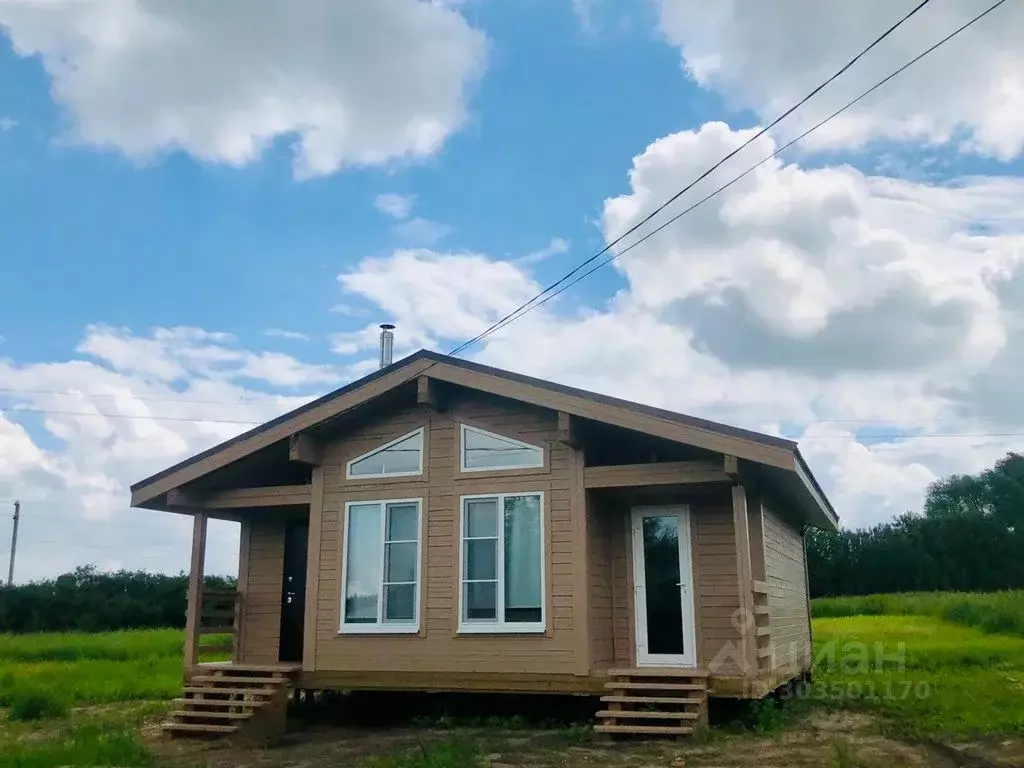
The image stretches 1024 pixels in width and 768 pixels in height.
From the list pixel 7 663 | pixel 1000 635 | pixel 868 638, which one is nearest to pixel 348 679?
pixel 7 663

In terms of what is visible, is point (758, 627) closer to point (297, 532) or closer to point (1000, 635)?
point (297, 532)

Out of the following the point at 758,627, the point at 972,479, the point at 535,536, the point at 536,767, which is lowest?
the point at 536,767

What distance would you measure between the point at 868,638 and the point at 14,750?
20.9m

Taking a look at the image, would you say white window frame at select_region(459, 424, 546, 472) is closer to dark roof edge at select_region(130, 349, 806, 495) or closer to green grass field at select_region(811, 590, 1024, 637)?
dark roof edge at select_region(130, 349, 806, 495)

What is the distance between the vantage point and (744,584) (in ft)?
33.2

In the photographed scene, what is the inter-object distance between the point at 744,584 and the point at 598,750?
2.27 metres

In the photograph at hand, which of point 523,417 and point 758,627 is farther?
point 523,417

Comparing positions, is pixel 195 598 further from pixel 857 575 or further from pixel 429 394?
pixel 857 575

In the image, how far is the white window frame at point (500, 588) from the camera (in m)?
10.9

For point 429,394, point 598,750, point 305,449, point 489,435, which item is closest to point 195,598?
point 305,449

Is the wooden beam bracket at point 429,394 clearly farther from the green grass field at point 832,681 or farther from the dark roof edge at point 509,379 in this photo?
the green grass field at point 832,681

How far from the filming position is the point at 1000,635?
26.0 metres

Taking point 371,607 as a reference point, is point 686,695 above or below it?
below

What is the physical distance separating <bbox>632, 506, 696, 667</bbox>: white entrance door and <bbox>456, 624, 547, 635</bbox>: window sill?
1215mm
